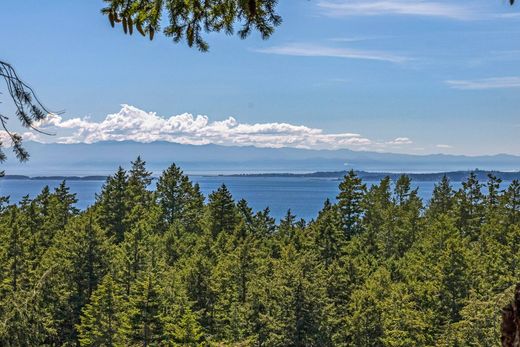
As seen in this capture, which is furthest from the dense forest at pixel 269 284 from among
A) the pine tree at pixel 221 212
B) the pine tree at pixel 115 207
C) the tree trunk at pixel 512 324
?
the tree trunk at pixel 512 324

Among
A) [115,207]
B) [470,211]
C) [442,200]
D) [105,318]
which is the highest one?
[442,200]

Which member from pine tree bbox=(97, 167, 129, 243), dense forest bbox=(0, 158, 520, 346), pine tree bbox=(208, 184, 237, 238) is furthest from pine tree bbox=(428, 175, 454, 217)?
pine tree bbox=(97, 167, 129, 243)

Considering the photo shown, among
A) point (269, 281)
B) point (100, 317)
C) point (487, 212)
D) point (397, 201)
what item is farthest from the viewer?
point (397, 201)

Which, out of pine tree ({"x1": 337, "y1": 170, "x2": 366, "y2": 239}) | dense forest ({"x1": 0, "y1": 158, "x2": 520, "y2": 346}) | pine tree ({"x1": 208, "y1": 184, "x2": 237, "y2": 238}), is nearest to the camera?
dense forest ({"x1": 0, "y1": 158, "x2": 520, "y2": 346})

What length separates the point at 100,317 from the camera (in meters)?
32.7

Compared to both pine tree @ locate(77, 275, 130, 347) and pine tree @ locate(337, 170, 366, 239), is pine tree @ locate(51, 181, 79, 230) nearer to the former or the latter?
pine tree @ locate(77, 275, 130, 347)

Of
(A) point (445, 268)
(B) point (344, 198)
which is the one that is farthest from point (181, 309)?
(B) point (344, 198)

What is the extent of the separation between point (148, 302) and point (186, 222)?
32.2m

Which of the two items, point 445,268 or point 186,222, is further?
point 186,222

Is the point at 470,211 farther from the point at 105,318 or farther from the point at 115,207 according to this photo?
the point at 105,318

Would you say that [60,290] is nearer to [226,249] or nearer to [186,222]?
[226,249]

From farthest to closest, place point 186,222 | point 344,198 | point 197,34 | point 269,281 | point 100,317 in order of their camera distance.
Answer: point 186,222 < point 344,198 < point 269,281 < point 100,317 < point 197,34

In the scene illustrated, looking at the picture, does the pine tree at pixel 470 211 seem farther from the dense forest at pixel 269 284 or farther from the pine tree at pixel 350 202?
the pine tree at pixel 350 202

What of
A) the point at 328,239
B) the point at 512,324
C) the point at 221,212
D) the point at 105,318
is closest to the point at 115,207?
the point at 221,212
